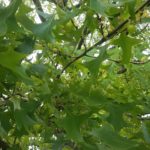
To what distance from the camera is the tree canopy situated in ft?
3.68

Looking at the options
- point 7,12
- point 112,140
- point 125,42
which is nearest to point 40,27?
point 7,12

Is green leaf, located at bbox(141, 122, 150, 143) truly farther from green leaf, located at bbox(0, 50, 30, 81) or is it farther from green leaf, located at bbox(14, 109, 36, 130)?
green leaf, located at bbox(0, 50, 30, 81)

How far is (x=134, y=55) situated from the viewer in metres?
1.72

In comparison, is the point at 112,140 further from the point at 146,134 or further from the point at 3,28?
the point at 3,28

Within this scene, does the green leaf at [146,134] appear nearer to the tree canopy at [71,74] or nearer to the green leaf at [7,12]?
the tree canopy at [71,74]

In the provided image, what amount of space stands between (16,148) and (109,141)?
0.43 metres

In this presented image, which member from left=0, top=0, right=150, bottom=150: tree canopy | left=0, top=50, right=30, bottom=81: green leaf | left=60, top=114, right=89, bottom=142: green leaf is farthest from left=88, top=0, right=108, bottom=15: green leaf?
left=60, top=114, right=89, bottom=142: green leaf

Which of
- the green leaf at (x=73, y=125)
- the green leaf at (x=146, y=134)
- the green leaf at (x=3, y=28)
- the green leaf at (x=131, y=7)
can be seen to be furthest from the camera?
the green leaf at (x=146, y=134)

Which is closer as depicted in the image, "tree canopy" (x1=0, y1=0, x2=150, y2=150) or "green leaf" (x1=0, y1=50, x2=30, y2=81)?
"green leaf" (x1=0, y1=50, x2=30, y2=81)

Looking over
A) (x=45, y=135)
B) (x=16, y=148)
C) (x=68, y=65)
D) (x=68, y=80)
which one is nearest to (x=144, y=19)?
(x=68, y=65)

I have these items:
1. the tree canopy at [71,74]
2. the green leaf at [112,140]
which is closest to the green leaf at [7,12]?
the tree canopy at [71,74]

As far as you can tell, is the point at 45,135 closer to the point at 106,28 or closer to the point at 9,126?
the point at 9,126

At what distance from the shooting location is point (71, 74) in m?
1.53

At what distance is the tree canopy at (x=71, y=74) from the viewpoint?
112 centimetres
